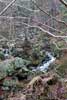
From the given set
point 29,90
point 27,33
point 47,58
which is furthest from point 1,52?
point 29,90

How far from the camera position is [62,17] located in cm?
1190

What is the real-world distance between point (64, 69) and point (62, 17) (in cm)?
347

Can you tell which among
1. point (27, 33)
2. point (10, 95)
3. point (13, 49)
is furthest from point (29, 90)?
point (27, 33)

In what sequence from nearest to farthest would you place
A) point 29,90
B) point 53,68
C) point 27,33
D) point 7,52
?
1. point 29,90
2. point 53,68
3. point 7,52
4. point 27,33

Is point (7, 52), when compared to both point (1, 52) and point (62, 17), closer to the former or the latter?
point (1, 52)

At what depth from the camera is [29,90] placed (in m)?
7.89

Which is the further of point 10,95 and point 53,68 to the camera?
point 53,68

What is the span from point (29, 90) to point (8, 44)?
4900 millimetres

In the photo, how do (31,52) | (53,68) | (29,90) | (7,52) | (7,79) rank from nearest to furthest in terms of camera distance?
(29,90), (7,79), (53,68), (31,52), (7,52)

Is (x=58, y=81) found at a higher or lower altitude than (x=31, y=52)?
higher

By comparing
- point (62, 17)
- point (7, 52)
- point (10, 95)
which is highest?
point (62, 17)

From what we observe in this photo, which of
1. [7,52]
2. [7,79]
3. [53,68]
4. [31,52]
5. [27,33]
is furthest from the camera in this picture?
[27,33]

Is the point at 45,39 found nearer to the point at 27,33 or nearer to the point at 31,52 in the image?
the point at 31,52

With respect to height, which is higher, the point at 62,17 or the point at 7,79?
the point at 62,17
